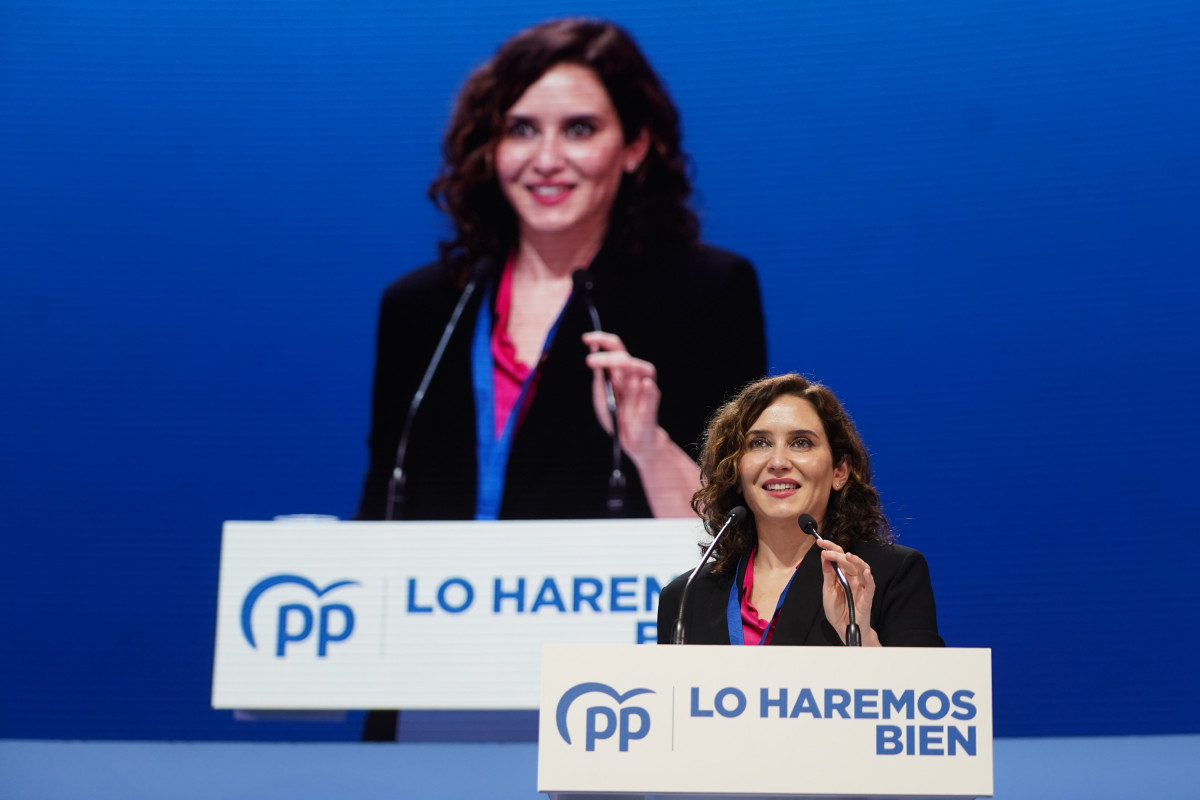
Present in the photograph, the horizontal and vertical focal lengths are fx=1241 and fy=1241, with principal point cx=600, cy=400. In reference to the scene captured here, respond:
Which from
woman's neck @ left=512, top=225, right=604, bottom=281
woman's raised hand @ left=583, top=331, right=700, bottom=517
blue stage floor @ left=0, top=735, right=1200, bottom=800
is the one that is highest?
woman's neck @ left=512, top=225, right=604, bottom=281

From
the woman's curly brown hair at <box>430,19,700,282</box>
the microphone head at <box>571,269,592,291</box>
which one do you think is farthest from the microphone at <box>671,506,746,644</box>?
the woman's curly brown hair at <box>430,19,700,282</box>

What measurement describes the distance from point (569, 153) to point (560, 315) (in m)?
A: 0.59

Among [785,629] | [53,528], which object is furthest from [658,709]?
[53,528]

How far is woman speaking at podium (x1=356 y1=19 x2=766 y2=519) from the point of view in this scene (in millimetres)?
4324

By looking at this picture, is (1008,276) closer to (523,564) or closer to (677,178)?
(677,178)

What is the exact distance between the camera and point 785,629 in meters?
2.17

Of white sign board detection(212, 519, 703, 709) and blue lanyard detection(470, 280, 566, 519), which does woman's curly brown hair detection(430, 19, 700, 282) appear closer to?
blue lanyard detection(470, 280, 566, 519)

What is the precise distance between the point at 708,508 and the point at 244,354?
258cm

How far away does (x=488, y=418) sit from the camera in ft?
14.5

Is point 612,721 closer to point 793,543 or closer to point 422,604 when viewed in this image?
point 793,543

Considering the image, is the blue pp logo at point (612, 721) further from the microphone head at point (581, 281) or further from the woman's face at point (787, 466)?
the microphone head at point (581, 281)

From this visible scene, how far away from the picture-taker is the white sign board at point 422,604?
4.05 metres

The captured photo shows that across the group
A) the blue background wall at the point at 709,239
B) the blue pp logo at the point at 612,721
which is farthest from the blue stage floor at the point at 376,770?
the blue pp logo at the point at 612,721

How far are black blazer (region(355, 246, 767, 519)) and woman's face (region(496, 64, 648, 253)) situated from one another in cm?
19
